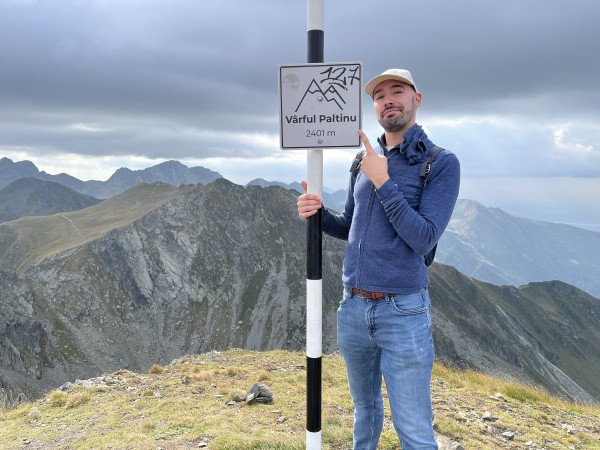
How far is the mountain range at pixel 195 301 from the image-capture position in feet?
320

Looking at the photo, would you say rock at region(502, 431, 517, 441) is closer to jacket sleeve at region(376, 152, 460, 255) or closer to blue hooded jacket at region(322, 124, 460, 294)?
blue hooded jacket at region(322, 124, 460, 294)

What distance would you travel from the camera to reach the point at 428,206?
4.23 meters

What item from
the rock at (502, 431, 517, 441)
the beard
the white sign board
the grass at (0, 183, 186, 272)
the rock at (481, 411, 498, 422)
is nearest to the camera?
the white sign board

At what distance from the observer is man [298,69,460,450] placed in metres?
4.22

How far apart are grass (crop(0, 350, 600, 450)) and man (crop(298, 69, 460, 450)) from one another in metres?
3.61

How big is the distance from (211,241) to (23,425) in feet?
409

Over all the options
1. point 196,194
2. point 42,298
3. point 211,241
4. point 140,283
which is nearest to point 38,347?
point 42,298

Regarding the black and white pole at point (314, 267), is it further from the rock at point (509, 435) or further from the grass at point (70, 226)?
the grass at point (70, 226)

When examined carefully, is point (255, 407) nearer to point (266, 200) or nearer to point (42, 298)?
point (42, 298)

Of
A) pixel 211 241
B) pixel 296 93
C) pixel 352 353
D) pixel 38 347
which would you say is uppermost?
pixel 296 93

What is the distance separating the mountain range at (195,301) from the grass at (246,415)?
76427 millimetres

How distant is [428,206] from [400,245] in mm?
518

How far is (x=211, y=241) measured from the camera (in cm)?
13350

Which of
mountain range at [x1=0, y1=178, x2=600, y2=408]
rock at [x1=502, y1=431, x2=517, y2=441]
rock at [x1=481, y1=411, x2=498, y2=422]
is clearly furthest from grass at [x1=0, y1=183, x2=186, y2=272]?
rock at [x1=502, y1=431, x2=517, y2=441]
